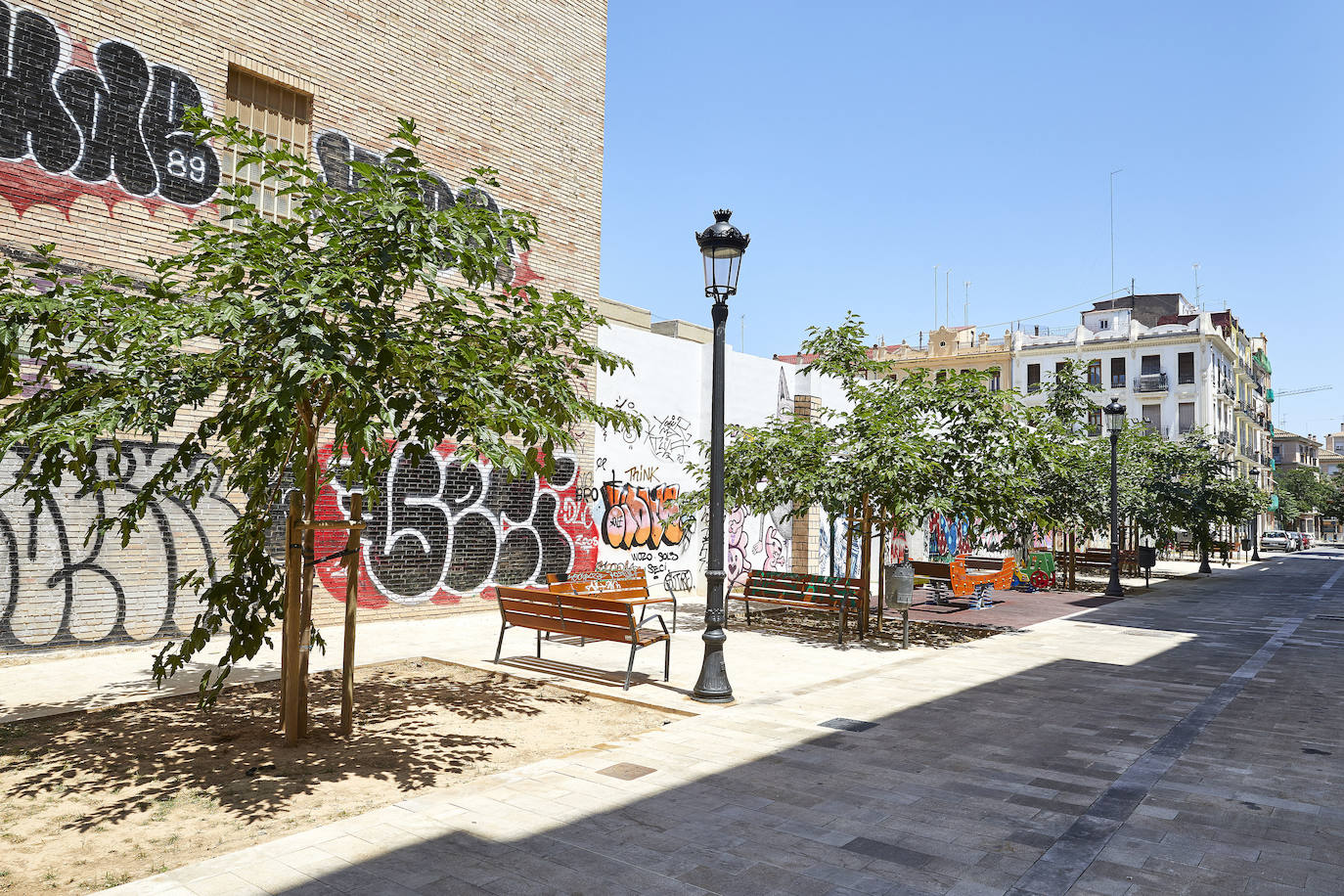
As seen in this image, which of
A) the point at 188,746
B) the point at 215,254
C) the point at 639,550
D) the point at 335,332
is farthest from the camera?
the point at 639,550

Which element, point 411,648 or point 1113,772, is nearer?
point 1113,772

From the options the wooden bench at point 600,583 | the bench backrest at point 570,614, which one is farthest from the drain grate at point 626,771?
the wooden bench at point 600,583

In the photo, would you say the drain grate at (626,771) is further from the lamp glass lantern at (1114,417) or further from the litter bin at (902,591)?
A: the lamp glass lantern at (1114,417)

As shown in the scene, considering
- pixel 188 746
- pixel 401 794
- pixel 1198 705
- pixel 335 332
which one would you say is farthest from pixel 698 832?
pixel 1198 705

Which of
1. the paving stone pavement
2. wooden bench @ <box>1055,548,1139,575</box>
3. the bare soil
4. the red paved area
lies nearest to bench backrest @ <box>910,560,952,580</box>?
the red paved area

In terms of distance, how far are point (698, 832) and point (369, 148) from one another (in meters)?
11.9

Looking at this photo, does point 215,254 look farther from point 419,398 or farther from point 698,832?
point 698,832

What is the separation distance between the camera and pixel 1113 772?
5.92 meters

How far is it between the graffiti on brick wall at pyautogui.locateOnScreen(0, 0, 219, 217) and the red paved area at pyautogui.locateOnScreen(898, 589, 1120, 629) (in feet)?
42.9

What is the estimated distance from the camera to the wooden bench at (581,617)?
336 inches

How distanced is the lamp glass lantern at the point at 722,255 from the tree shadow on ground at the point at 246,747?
160 inches

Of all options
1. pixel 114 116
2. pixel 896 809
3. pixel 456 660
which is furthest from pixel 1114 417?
pixel 114 116

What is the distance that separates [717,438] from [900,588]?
513 centimetres

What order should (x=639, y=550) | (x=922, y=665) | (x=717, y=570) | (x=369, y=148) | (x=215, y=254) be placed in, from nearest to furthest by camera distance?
(x=215, y=254)
(x=717, y=570)
(x=922, y=665)
(x=369, y=148)
(x=639, y=550)
